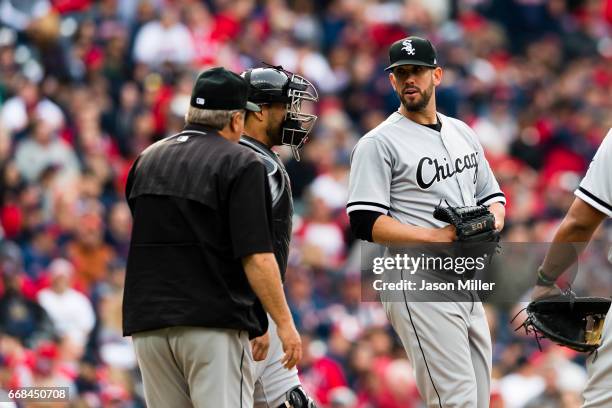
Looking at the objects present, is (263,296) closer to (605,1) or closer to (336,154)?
(336,154)

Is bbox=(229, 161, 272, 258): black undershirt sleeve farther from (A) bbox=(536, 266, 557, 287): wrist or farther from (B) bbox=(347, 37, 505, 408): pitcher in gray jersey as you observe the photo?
(A) bbox=(536, 266, 557, 287): wrist

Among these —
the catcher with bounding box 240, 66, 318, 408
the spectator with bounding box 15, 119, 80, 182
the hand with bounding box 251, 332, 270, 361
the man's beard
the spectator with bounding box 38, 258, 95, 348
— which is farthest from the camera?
the spectator with bounding box 15, 119, 80, 182

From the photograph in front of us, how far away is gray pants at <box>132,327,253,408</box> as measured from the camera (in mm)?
5172

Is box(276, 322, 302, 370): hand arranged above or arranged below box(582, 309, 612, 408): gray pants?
above

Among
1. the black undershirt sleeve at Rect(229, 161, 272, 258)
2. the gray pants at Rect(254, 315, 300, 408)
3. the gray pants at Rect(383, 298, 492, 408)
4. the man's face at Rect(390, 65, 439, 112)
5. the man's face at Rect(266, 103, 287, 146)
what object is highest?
the man's face at Rect(390, 65, 439, 112)

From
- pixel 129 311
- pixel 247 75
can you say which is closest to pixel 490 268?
pixel 247 75

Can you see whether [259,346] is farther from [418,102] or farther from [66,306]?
[66,306]

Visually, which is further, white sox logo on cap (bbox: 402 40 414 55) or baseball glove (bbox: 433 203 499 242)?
white sox logo on cap (bbox: 402 40 414 55)

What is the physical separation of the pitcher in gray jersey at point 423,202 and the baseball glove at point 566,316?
0.47 meters

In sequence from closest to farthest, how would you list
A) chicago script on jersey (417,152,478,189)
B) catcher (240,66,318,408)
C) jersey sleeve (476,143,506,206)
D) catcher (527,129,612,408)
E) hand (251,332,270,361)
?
catcher (527,129,612,408), hand (251,332,270,361), catcher (240,66,318,408), chicago script on jersey (417,152,478,189), jersey sleeve (476,143,506,206)

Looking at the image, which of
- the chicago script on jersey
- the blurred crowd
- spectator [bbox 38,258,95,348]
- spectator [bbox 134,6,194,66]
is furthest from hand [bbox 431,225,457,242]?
spectator [bbox 134,6,194,66]

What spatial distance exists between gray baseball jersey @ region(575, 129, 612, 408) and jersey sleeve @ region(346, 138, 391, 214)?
1.08 meters

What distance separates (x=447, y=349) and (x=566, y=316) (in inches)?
23.7

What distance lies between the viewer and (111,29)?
13539 mm
